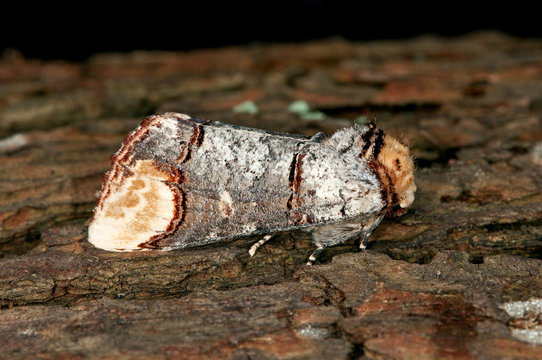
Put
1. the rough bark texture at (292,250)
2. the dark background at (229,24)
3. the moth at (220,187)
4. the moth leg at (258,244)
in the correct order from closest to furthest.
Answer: the rough bark texture at (292,250) → the moth at (220,187) → the moth leg at (258,244) → the dark background at (229,24)

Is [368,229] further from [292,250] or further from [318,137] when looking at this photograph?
[318,137]

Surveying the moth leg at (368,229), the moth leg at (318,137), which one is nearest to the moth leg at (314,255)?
the moth leg at (368,229)

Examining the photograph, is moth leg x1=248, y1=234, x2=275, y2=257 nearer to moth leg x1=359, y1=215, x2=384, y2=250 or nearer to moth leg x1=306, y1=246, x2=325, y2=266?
moth leg x1=306, y1=246, x2=325, y2=266

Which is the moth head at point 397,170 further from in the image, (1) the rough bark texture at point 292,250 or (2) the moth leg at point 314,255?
(2) the moth leg at point 314,255

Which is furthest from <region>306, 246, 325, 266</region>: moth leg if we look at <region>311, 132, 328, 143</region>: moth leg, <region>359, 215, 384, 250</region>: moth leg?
<region>311, 132, 328, 143</region>: moth leg

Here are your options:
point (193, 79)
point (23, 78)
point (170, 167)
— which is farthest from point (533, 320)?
point (23, 78)

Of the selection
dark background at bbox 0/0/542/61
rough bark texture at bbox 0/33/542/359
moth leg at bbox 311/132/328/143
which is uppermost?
dark background at bbox 0/0/542/61

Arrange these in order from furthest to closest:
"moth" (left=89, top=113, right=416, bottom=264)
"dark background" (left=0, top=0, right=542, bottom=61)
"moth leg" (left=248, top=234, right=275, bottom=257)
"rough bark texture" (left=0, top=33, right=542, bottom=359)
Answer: "dark background" (left=0, top=0, right=542, bottom=61)
"moth leg" (left=248, top=234, right=275, bottom=257)
"moth" (left=89, top=113, right=416, bottom=264)
"rough bark texture" (left=0, top=33, right=542, bottom=359)
